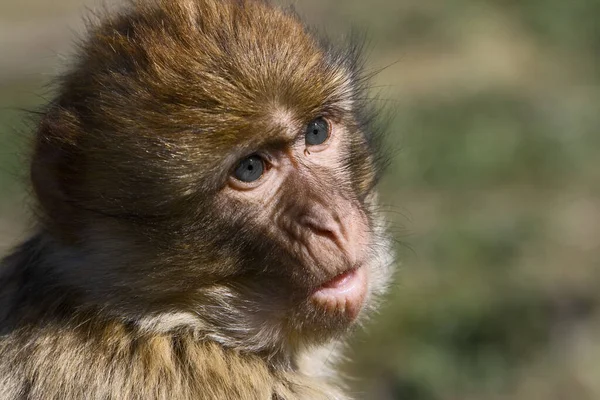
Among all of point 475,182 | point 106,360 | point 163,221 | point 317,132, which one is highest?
point 475,182

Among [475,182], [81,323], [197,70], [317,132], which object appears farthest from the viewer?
[475,182]

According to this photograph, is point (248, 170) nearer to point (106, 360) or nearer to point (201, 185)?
point (201, 185)

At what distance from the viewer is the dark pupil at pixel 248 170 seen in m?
3.98

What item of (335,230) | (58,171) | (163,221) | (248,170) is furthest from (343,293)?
(58,171)

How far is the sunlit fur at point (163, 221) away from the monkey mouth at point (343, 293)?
0.07m

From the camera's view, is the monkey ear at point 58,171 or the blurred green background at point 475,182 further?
the blurred green background at point 475,182

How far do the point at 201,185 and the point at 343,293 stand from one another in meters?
0.65

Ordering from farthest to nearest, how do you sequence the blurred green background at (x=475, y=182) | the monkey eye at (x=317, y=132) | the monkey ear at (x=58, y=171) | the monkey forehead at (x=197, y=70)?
1. the blurred green background at (x=475, y=182)
2. the monkey eye at (x=317, y=132)
3. the monkey ear at (x=58, y=171)
4. the monkey forehead at (x=197, y=70)

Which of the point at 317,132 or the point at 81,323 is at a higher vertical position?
the point at 317,132

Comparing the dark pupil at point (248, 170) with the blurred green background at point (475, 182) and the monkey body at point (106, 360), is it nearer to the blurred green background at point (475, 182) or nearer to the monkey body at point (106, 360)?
the monkey body at point (106, 360)

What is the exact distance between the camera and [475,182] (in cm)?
1055

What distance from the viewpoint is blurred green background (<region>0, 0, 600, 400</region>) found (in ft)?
24.0

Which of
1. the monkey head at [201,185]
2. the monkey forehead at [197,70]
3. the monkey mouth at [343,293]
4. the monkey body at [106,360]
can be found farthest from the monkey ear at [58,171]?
the monkey mouth at [343,293]

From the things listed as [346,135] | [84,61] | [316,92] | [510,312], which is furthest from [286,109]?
[510,312]
